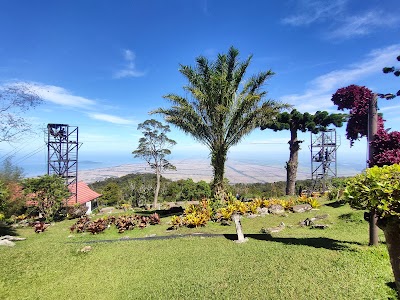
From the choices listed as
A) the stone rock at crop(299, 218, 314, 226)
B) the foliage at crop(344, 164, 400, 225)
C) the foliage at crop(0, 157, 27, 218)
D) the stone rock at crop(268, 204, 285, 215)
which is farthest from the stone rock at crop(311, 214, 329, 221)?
the foliage at crop(0, 157, 27, 218)

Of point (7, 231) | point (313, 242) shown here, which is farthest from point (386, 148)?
point (7, 231)

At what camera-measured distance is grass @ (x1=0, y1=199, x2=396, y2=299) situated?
5.27 metres

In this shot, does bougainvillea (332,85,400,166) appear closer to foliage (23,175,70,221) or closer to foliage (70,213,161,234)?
foliage (70,213,161,234)

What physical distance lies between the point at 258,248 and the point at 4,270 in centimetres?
652

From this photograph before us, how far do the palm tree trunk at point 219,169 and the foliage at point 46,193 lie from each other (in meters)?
9.73

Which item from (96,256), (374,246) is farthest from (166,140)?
(374,246)

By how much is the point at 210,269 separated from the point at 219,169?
8158 mm

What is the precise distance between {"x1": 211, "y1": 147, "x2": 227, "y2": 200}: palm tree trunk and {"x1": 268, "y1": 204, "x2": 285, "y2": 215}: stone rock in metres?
2.52

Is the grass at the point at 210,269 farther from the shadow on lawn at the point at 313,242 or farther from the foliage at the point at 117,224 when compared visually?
the foliage at the point at 117,224

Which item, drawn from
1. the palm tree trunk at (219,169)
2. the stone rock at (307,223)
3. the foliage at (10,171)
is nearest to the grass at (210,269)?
the stone rock at (307,223)

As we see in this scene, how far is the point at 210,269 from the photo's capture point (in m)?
6.50

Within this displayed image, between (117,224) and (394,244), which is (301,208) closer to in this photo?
(117,224)

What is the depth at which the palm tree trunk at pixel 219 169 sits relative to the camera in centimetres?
1428

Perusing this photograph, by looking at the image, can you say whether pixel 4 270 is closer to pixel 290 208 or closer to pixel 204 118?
pixel 204 118
